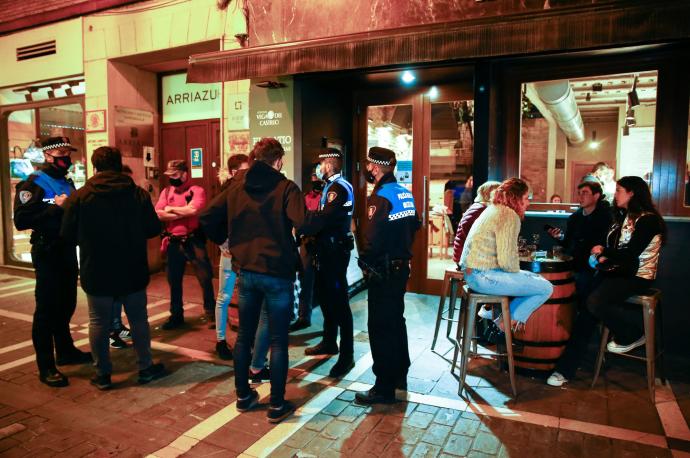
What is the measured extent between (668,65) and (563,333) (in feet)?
9.69

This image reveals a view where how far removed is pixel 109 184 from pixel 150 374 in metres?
1.67

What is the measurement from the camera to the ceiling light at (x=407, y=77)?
6.49 meters

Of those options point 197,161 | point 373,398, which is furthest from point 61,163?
point 197,161

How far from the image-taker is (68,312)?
4.64 m

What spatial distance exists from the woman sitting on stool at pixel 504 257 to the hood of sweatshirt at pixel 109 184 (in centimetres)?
286

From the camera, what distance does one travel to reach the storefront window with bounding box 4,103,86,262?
8.89 m

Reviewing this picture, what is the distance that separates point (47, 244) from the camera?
430 cm

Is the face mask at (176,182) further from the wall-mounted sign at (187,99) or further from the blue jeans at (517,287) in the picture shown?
the blue jeans at (517,287)

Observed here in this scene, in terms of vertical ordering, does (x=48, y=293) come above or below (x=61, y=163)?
below

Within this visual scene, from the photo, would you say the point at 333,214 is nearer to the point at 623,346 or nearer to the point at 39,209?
the point at 39,209

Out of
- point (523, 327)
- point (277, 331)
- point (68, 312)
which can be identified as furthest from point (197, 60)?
point (523, 327)

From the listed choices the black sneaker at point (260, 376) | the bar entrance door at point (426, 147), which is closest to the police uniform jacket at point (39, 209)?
the black sneaker at point (260, 376)

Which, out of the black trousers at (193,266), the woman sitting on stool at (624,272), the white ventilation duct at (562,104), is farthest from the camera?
the white ventilation duct at (562,104)

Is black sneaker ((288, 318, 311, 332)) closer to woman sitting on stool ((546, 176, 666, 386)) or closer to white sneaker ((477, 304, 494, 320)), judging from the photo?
white sneaker ((477, 304, 494, 320))
